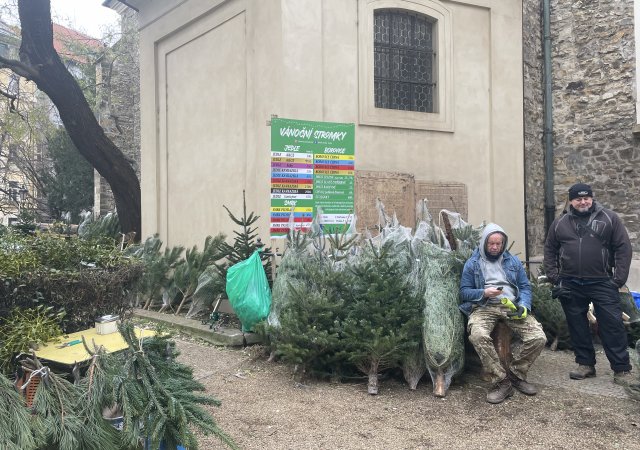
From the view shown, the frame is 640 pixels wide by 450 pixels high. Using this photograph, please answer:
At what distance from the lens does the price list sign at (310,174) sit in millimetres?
7441

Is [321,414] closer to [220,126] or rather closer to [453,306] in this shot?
[453,306]

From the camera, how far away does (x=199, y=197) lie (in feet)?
30.6

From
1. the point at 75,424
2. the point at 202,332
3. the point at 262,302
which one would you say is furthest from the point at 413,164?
the point at 75,424

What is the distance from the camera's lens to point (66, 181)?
68.3 feet

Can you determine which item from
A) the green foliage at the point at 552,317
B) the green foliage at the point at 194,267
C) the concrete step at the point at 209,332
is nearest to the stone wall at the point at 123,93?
the green foliage at the point at 194,267

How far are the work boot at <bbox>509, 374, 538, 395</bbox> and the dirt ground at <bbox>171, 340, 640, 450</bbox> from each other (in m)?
0.08

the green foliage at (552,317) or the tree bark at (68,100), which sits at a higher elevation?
the tree bark at (68,100)

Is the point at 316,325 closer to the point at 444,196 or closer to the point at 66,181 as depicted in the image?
the point at 444,196

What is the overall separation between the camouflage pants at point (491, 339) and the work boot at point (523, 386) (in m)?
0.05

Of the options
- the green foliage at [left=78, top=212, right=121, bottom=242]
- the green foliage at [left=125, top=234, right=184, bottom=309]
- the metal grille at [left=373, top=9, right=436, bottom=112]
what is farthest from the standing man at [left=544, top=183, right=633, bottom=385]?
the green foliage at [left=78, top=212, right=121, bottom=242]

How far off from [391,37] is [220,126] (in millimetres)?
3056

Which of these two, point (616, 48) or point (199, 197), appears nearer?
point (199, 197)

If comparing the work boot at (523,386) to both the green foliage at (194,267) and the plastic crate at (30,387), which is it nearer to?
the plastic crate at (30,387)

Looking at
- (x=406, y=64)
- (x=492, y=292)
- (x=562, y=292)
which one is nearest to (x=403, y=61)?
(x=406, y=64)
